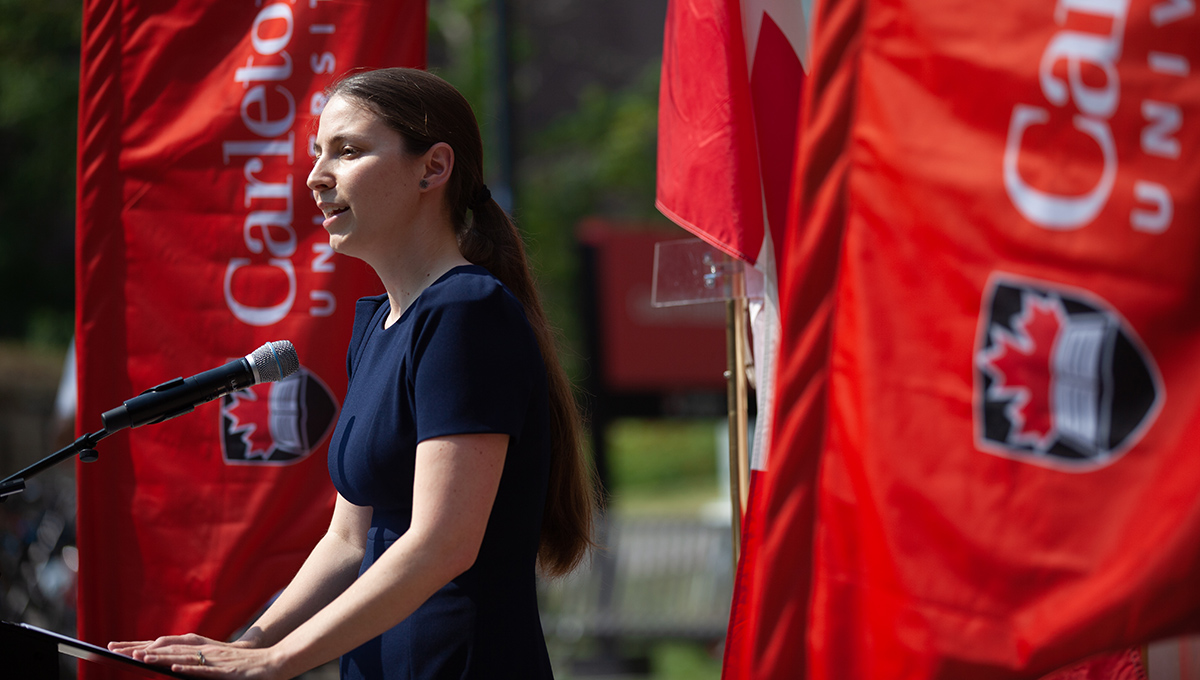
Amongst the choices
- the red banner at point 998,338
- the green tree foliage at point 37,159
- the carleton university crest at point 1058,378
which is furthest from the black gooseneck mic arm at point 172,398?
the green tree foliage at point 37,159

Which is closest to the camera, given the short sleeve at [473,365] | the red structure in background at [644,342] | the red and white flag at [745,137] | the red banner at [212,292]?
the short sleeve at [473,365]

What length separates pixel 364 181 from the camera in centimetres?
188

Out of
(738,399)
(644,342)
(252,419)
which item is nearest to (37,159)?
(644,342)

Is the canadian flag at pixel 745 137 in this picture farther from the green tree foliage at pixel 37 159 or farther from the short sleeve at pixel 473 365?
the green tree foliage at pixel 37 159

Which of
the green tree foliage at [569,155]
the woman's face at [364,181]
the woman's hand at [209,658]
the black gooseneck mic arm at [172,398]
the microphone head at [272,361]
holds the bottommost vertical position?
the woman's hand at [209,658]

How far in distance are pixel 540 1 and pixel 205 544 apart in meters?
22.2

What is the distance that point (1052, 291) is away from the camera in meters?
1.45

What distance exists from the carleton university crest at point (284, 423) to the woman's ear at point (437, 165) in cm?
114

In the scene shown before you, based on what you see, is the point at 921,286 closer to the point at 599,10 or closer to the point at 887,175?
the point at 887,175

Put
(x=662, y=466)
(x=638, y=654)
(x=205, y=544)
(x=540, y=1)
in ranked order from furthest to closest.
Result: (x=662, y=466) < (x=540, y=1) < (x=638, y=654) < (x=205, y=544)

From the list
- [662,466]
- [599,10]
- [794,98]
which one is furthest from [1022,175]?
[599,10]

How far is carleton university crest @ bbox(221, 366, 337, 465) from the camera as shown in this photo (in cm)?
291

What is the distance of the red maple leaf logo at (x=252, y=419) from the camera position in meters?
2.91

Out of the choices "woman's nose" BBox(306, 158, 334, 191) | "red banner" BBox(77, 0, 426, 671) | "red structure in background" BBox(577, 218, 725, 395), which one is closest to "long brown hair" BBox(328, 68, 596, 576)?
"woman's nose" BBox(306, 158, 334, 191)
